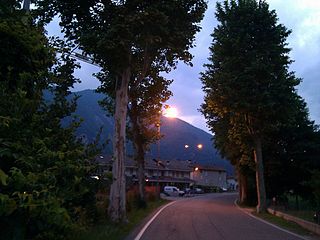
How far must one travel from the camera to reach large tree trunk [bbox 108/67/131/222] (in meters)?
20.7

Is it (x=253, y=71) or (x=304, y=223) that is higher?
(x=253, y=71)

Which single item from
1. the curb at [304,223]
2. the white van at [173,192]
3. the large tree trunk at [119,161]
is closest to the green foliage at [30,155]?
the large tree trunk at [119,161]

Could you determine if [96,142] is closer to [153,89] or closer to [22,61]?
[22,61]

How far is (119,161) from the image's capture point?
2122 centimetres

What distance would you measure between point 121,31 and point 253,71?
16.4 metres

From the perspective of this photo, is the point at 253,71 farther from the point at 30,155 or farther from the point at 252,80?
the point at 30,155

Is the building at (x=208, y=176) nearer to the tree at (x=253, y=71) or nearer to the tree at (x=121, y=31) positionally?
the tree at (x=253, y=71)

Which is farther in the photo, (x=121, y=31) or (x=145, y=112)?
(x=145, y=112)

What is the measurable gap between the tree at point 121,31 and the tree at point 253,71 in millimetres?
12041

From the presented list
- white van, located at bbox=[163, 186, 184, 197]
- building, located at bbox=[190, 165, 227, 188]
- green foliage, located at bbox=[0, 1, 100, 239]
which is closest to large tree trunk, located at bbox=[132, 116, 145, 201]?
green foliage, located at bbox=[0, 1, 100, 239]

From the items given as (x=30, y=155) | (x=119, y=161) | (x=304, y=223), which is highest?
(x=119, y=161)

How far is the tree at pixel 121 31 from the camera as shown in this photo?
1923 centimetres

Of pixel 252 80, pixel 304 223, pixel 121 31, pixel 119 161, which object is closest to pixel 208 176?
pixel 252 80

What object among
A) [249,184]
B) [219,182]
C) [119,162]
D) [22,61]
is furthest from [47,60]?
[219,182]
